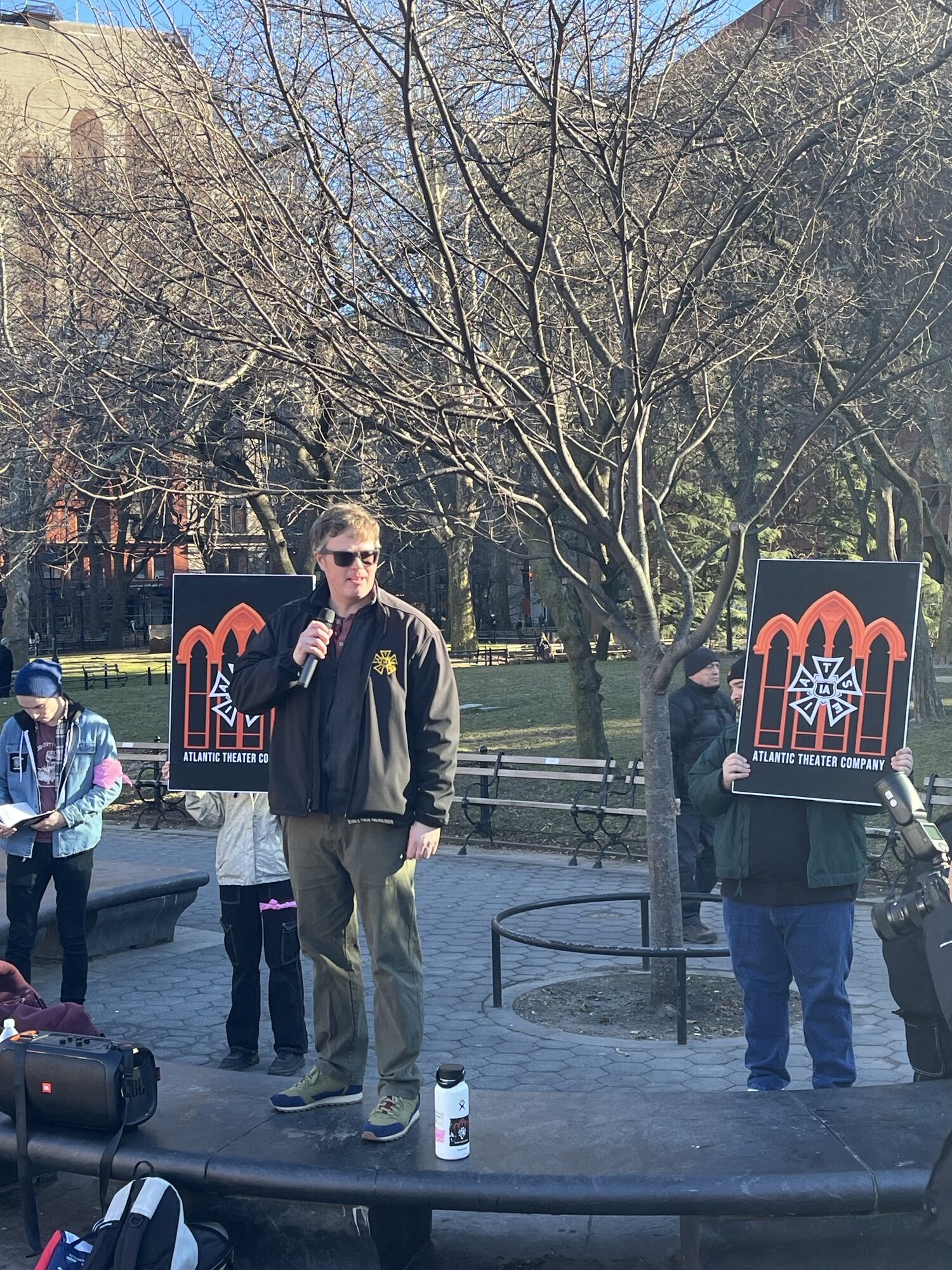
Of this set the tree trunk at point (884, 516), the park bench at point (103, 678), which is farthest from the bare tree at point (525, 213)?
the park bench at point (103, 678)

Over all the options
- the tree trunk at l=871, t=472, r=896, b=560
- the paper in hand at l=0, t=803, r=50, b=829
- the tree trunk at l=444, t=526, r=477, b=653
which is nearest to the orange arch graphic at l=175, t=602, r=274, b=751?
the paper in hand at l=0, t=803, r=50, b=829

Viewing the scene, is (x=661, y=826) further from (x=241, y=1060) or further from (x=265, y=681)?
(x=265, y=681)

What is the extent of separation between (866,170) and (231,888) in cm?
552

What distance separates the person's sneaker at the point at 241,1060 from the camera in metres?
6.29

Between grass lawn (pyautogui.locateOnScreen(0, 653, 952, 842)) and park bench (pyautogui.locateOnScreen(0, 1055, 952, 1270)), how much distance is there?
877 centimetres

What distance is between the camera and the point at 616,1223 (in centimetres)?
470

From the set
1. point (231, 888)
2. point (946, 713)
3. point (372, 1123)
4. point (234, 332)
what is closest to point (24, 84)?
point (946, 713)

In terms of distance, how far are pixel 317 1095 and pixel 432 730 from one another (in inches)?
53.2

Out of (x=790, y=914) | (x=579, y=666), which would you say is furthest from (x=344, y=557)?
(x=579, y=666)

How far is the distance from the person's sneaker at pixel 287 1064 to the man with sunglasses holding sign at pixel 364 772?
168cm

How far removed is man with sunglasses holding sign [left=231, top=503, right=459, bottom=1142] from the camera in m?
4.18

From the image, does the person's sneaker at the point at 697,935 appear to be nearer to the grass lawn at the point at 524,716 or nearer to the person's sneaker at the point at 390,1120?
the grass lawn at the point at 524,716

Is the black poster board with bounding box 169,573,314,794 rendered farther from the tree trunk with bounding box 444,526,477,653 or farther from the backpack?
the tree trunk with bounding box 444,526,477,653

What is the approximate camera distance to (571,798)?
15.1m
